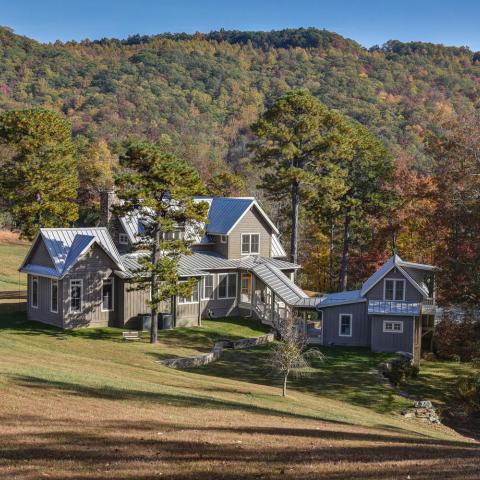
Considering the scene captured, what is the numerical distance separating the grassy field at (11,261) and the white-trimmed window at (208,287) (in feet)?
52.5

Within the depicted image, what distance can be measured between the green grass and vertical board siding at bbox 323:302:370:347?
23770mm

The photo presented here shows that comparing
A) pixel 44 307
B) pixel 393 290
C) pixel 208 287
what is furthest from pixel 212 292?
pixel 393 290

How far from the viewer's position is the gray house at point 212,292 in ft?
124

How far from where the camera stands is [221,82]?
→ 149250 mm

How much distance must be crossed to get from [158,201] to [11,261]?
29.8 metres

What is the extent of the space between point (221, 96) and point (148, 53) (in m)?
28.1

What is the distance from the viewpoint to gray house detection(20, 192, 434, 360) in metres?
37.7

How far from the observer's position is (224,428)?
16.9 meters

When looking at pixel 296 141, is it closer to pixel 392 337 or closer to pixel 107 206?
pixel 107 206

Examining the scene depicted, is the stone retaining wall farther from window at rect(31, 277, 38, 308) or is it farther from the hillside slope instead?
the hillside slope

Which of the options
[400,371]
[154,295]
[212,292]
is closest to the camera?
[400,371]

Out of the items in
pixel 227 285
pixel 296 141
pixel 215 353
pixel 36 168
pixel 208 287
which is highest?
pixel 296 141

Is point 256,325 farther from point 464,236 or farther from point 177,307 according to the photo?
point 464,236

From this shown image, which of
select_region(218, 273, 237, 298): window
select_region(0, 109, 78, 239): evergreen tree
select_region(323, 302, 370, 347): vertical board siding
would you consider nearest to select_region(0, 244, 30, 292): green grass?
select_region(0, 109, 78, 239): evergreen tree
